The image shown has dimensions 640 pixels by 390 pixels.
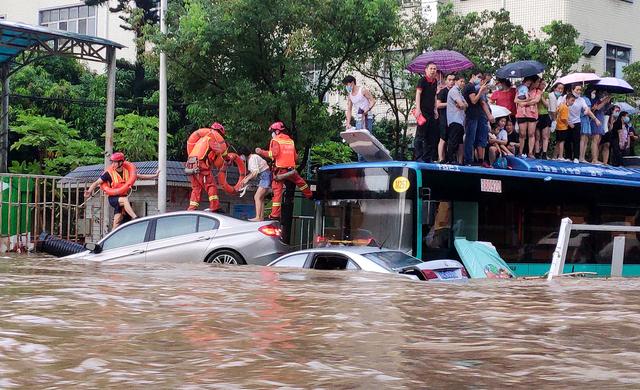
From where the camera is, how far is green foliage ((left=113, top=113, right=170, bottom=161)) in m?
27.6

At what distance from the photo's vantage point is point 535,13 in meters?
29.4

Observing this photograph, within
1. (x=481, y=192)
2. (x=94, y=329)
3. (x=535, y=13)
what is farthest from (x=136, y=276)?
(x=535, y=13)

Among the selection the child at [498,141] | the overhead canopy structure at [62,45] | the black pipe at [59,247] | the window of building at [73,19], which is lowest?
the black pipe at [59,247]

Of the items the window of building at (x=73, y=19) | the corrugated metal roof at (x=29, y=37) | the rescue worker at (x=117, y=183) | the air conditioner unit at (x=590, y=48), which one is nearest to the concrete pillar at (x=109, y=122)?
the corrugated metal roof at (x=29, y=37)

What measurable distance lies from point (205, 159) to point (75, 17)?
23164mm

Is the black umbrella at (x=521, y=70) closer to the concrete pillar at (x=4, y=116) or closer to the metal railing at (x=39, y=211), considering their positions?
the metal railing at (x=39, y=211)

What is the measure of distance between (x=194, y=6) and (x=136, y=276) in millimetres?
10601

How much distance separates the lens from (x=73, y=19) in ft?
124

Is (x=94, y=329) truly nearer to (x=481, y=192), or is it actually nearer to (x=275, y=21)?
(x=481, y=192)

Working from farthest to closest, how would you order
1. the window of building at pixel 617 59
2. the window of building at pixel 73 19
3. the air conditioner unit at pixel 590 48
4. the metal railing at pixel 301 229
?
the window of building at pixel 73 19
the window of building at pixel 617 59
the air conditioner unit at pixel 590 48
the metal railing at pixel 301 229

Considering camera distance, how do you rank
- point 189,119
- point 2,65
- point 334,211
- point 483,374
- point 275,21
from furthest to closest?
1. point 189,119
2. point 2,65
3. point 275,21
4. point 334,211
5. point 483,374

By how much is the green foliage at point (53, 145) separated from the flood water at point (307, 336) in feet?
62.8

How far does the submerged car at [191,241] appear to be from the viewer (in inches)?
533

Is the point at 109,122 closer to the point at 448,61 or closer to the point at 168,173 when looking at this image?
the point at 168,173
